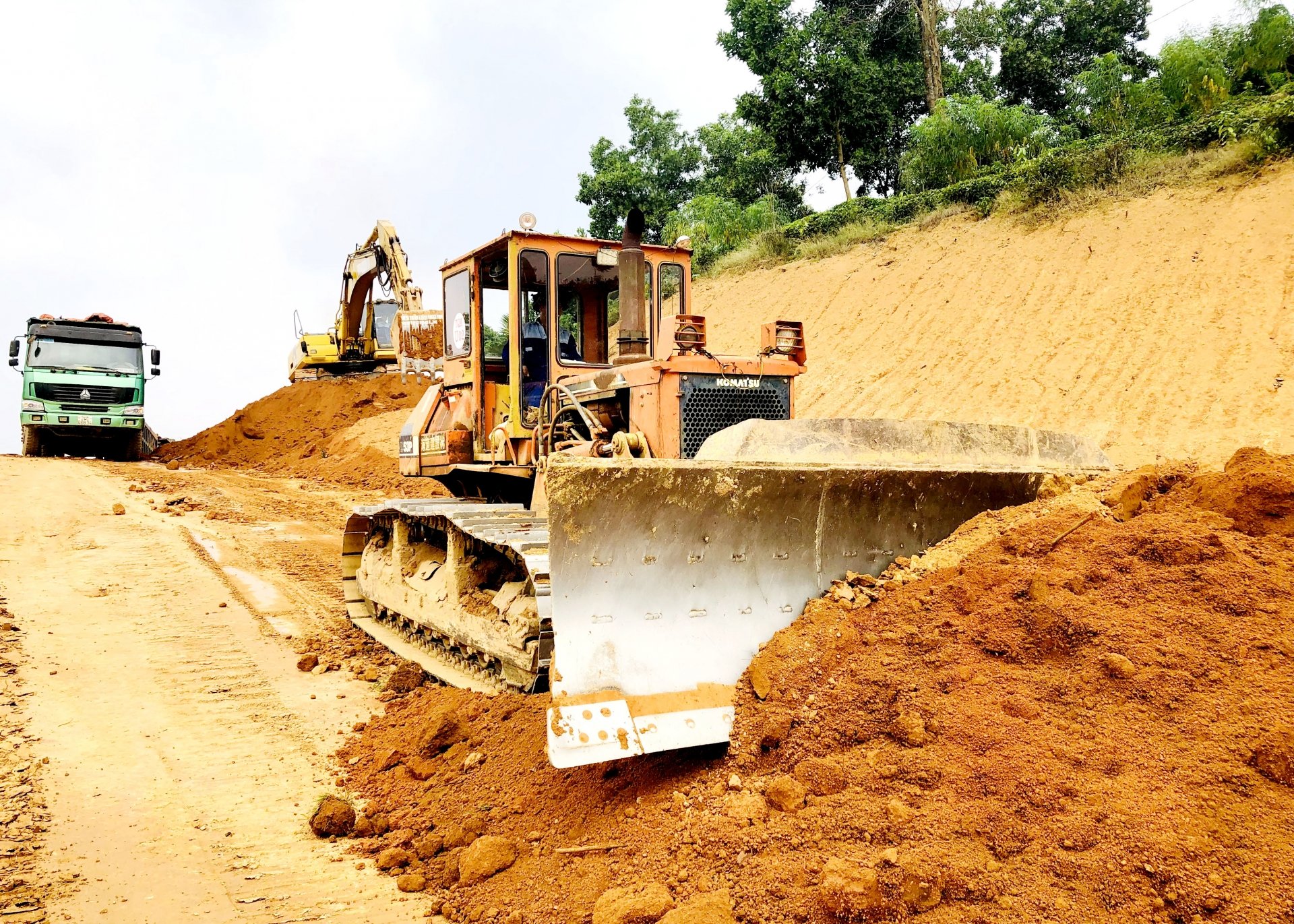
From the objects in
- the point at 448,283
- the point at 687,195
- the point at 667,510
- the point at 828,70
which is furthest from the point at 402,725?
the point at 687,195

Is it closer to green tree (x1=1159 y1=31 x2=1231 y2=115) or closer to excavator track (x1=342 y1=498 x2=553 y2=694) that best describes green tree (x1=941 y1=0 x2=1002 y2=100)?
green tree (x1=1159 y1=31 x2=1231 y2=115)

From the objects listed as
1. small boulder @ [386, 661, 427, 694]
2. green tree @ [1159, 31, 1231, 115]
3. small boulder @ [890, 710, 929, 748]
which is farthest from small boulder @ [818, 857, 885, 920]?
green tree @ [1159, 31, 1231, 115]

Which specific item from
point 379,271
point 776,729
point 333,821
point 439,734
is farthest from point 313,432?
point 776,729

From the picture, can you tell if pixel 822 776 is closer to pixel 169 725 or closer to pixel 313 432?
pixel 169 725

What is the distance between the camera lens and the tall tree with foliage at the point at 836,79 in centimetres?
2506

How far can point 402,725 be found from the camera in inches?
189

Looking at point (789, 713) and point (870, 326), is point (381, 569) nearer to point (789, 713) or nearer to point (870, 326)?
point (789, 713)

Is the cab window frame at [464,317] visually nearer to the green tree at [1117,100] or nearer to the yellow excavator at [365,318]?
the yellow excavator at [365,318]

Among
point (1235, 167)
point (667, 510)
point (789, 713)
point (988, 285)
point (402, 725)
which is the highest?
point (1235, 167)

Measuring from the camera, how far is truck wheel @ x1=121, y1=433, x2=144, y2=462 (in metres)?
19.7

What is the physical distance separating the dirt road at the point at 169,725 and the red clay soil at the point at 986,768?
1.51 ft

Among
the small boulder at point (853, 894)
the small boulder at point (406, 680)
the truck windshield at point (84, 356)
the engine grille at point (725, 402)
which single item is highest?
the truck windshield at point (84, 356)

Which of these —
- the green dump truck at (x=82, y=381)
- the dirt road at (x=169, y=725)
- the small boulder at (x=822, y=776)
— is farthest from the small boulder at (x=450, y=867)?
the green dump truck at (x=82, y=381)

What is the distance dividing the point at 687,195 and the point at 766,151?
6.24 meters
